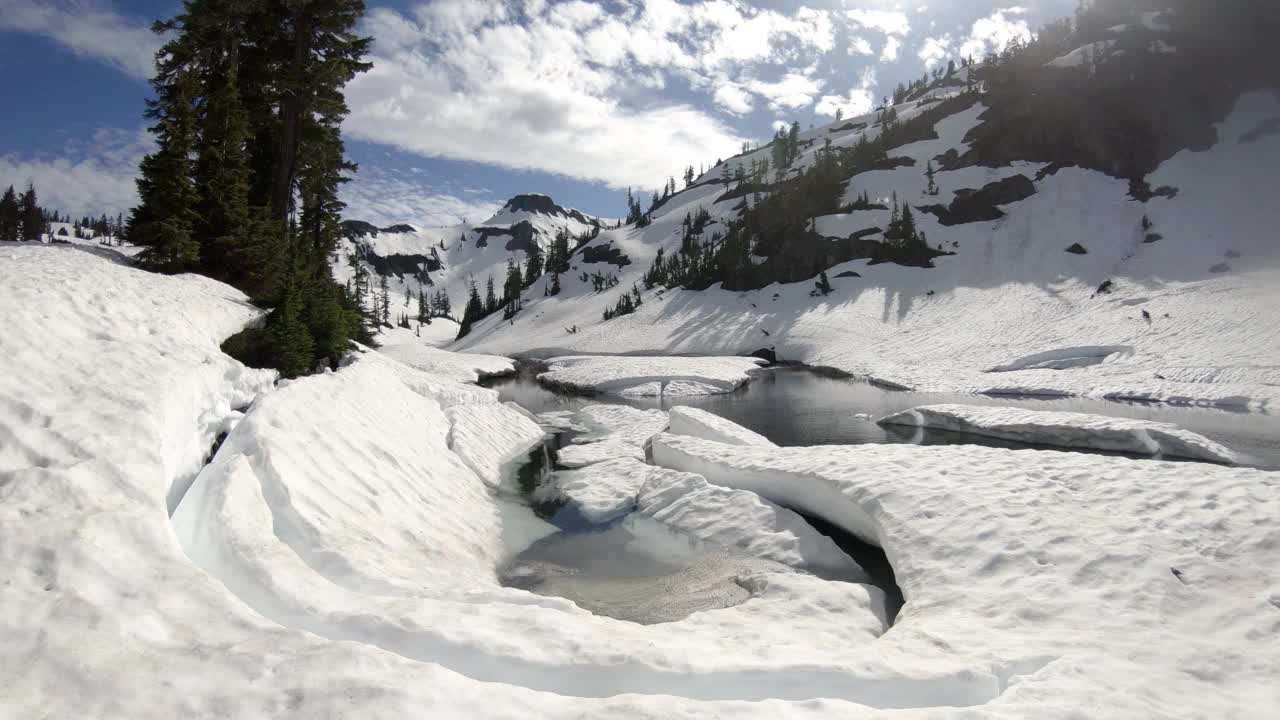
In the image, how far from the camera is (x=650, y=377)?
41469 mm

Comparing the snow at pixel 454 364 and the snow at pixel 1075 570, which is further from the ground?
the snow at pixel 1075 570

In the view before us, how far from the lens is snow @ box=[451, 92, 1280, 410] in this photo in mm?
35969

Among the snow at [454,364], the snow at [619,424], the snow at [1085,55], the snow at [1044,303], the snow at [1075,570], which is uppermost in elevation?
the snow at [1085,55]

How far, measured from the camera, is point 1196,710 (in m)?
4.66

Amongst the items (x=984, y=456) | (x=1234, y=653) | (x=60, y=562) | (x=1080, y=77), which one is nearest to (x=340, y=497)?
(x=60, y=562)

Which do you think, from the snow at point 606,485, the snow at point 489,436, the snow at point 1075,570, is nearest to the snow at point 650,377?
the snow at point 489,436

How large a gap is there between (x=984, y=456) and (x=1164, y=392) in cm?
2600

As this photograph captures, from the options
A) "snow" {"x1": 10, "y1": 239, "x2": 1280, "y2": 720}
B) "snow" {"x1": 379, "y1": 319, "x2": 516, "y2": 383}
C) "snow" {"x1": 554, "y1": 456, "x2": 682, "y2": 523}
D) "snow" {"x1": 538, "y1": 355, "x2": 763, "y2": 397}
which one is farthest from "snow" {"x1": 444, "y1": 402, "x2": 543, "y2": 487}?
"snow" {"x1": 379, "y1": 319, "x2": 516, "y2": 383}

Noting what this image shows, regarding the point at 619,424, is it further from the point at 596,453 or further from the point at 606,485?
the point at 606,485

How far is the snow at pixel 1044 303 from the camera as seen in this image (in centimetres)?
3597

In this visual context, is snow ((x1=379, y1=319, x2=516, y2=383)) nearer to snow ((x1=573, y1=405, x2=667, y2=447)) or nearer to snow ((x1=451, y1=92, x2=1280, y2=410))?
snow ((x1=451, y1=92, x2=1280, y2=410))

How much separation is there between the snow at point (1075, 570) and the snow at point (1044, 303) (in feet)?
85.9

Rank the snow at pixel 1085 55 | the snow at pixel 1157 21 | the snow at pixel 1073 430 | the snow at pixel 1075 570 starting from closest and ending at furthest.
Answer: the snow at pixel 1075 570, the snow at pixel 1073 430, the snow at pixel 1157 21, the snow at pixel 1085 55

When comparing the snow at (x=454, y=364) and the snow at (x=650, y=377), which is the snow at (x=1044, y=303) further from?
the snow at (x=454, y=364)
